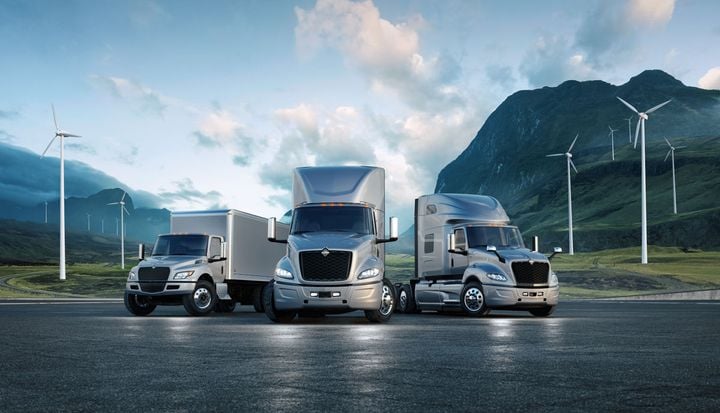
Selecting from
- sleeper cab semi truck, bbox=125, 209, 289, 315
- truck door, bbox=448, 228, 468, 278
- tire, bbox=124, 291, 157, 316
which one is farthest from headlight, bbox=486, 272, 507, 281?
tire, bbox=124, 291, 157, 316

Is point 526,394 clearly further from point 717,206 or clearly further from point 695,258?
point 717,206

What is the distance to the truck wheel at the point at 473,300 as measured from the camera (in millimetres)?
23250

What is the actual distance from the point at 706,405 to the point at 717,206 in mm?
175352

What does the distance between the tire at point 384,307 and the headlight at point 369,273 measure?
0.78 meters

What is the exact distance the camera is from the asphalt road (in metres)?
7.26

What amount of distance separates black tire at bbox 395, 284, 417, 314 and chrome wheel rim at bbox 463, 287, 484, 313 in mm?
2873

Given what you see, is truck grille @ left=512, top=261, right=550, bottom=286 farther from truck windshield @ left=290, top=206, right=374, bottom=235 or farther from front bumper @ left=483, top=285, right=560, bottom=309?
truck windshield @ left=290, top=206, right=374, bottom=235

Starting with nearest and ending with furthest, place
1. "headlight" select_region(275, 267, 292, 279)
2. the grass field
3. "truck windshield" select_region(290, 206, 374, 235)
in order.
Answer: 1. "headlight" select_region(275, 267, 292, 279)
2. "truck windshield" select_region(290, 206, 374, 235)
3. the grass field

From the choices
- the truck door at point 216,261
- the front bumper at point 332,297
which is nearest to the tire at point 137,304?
the truck door at point 216,261

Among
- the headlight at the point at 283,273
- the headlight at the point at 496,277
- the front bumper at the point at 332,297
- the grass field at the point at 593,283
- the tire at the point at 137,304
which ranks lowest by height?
the grass field at the point at 593,283

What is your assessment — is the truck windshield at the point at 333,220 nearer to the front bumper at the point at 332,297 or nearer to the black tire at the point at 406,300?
the front bumper at the point at 332,297

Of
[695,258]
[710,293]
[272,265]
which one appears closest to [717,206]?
[695,258]

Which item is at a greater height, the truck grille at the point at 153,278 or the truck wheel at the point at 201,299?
the truck grille at the point at 153,278

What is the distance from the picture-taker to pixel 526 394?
7664mm
